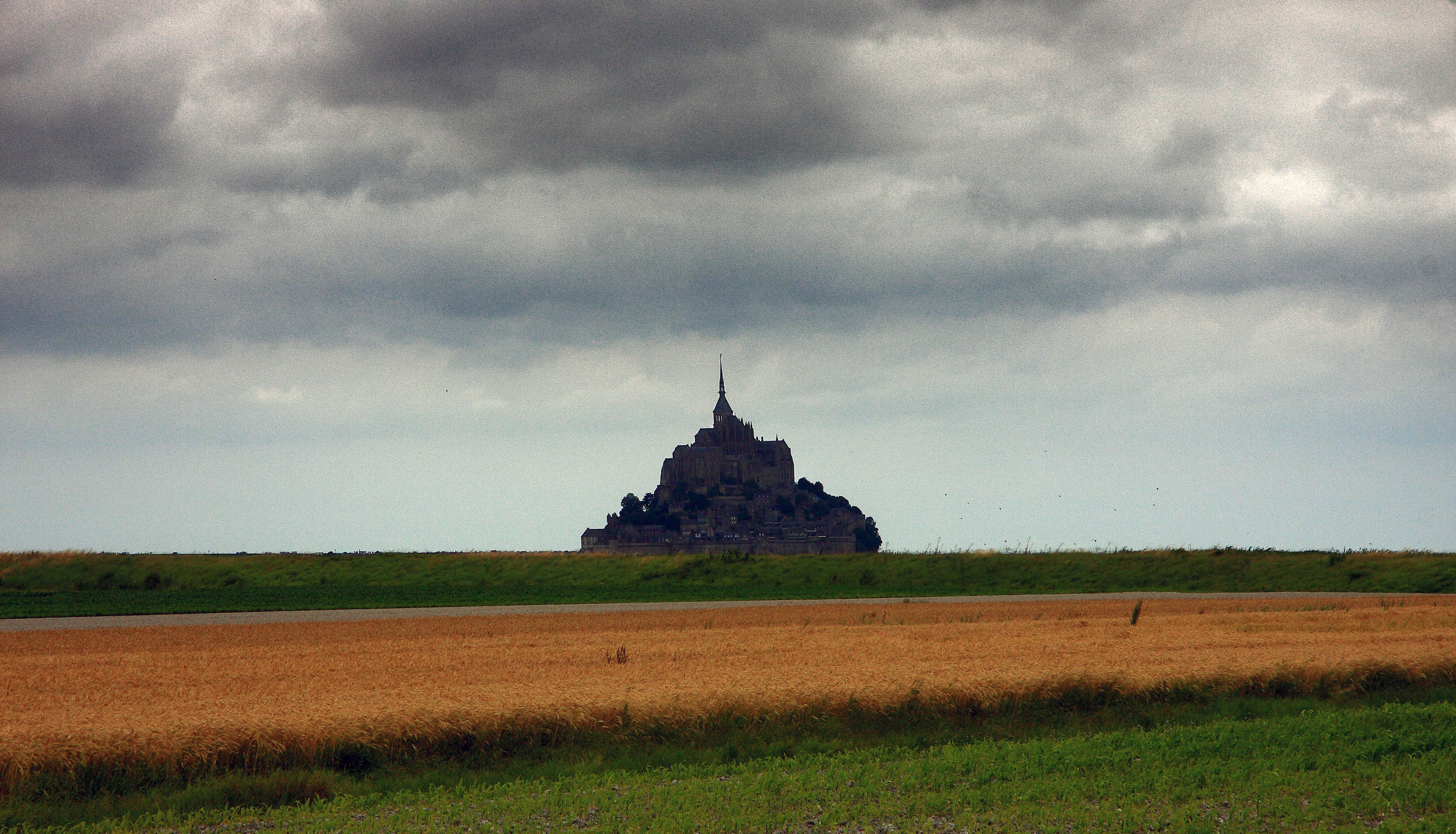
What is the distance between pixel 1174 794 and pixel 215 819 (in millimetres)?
13556

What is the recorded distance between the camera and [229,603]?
55188 millimetres

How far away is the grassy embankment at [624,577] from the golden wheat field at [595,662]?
55.0 feet

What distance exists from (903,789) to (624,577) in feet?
198

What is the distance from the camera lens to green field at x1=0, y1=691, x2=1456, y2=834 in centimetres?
1452

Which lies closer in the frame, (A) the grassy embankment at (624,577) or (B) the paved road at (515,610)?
(B) the paved road at (515,610)

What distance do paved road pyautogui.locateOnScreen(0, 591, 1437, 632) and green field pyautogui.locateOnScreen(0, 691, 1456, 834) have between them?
2771 centimetres

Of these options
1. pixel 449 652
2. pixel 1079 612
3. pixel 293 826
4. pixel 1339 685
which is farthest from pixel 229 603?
pixel 1339 685

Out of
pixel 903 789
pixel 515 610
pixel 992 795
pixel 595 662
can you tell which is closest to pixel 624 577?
pixel 515 610

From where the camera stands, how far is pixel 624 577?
75125 mm

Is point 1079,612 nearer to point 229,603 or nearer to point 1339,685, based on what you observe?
point 1339,685

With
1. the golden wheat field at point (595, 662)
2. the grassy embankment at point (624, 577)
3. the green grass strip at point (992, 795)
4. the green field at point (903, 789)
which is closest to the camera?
the green grass strip at point (992, 795)

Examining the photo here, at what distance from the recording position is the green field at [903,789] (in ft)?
47.6

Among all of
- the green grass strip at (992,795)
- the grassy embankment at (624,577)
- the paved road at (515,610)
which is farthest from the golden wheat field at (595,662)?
the grassy embankment at (624,577)

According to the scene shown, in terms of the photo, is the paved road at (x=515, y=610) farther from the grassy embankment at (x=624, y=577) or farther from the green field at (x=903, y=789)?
the green field at (x=903, y=789)
